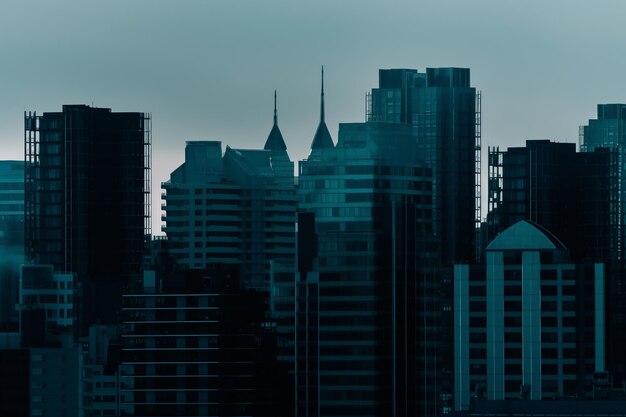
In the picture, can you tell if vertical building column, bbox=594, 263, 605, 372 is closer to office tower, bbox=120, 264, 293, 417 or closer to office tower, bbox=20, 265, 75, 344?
office tower, bbox=120, 264, 293, 417

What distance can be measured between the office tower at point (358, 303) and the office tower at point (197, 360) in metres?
2.65

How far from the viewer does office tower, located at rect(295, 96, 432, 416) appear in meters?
142

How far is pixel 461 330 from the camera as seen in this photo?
151625mm

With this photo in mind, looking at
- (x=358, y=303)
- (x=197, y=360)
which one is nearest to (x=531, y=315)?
(x=358, y=303)

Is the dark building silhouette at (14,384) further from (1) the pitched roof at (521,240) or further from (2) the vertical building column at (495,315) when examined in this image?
(1) the pitched roof at (521,240)

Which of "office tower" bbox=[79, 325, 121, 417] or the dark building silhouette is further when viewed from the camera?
"office tower" bbox=[79, 325, 121, 417]

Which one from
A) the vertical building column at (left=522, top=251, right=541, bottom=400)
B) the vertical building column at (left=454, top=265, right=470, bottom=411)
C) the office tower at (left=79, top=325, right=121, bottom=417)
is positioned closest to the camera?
the vertical building column at (left=522, top=251, right=541, bottom=400)

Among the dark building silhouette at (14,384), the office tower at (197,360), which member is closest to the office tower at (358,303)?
the office tower at (197,360)

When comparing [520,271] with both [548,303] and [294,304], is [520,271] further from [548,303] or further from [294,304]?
[294,304]

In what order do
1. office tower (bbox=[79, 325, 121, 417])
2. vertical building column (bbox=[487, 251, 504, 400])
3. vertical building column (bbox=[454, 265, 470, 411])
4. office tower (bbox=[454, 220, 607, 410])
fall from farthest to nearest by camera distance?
office tower (bbox=[79, 325, 121, 417]) < vertical building column (bbox=[454, 265, 470, 411]) < vertical building column (bbox=[487, 251, 504, 400]) < office tower (bbox=[454, 220, 607, 410])

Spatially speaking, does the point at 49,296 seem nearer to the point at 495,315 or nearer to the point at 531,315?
the point at 495,315

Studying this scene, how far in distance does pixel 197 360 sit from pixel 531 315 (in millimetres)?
19609

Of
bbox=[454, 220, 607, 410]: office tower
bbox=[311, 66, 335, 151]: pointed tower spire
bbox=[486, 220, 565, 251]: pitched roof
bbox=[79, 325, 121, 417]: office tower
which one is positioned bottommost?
bbox=[79, 325, 121, 417]: office tower

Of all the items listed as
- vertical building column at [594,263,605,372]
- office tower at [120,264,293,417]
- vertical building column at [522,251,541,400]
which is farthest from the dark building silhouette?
vertical building column at [594,263,605,372]
